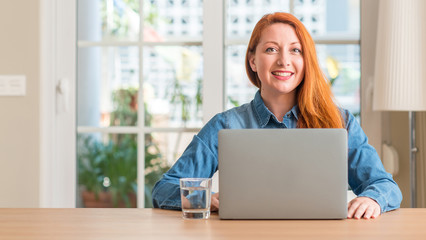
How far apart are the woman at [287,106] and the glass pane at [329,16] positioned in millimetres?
1129

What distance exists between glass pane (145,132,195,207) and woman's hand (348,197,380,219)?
165cm

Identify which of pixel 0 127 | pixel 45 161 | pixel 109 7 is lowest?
pixel 45 161

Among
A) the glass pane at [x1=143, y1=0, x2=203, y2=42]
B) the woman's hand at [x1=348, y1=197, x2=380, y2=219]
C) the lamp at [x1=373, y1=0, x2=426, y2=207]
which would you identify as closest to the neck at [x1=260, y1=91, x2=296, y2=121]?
the woman's hand at [x1=348, y1=197, x2=380, y2=219]

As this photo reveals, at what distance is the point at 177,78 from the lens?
3.01 metres

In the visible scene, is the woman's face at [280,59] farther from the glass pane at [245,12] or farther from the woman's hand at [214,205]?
the glass pane at [245,12]

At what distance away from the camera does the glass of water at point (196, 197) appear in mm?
1262

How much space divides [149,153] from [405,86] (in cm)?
137

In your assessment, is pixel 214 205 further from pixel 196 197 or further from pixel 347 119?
pixel 347 119

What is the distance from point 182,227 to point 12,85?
1.93 m

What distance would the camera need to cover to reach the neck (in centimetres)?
182

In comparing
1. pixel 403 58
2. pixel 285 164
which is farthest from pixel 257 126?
pixel 403 58

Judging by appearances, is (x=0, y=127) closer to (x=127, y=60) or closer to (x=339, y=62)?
(x=127, y=60)

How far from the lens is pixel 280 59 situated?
1734 millimetres

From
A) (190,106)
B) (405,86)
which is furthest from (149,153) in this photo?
(405,86)
